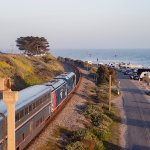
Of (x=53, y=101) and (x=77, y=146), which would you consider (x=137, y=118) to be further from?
(x=77, y=146)

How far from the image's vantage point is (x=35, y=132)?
23.4 metres

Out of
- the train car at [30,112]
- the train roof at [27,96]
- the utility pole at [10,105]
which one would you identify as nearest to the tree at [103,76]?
the train car at [30,112]

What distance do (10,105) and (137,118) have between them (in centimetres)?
2875

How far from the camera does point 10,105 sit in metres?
9.55

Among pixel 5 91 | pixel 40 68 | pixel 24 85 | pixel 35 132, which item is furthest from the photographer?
pixel 40 68

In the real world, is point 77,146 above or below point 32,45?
below

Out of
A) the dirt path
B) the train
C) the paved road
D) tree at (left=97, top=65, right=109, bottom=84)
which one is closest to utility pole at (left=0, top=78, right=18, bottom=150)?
the train

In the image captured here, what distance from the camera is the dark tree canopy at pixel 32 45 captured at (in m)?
99.6

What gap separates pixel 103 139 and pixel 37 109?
721 cm

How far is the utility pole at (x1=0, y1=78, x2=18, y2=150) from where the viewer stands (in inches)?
375

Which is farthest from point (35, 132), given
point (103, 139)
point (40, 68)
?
point (40, 68)

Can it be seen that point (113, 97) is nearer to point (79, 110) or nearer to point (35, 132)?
point (79, 110)

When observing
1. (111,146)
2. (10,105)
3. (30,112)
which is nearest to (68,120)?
(111,146)

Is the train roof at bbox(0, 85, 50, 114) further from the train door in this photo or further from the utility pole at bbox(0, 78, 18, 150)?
the utility pole at bbox(0, 78, 18, 150)
